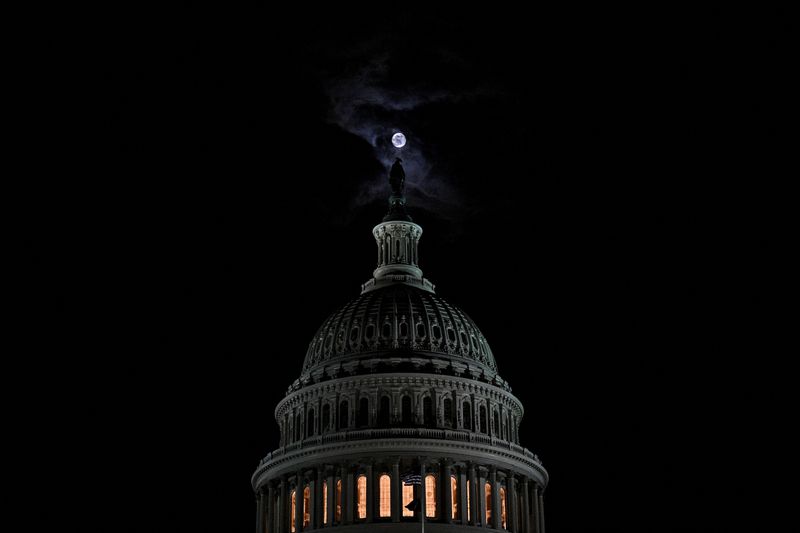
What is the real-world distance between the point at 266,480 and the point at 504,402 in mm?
19247

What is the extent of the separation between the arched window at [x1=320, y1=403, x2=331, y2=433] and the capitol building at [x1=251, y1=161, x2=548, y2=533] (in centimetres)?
10

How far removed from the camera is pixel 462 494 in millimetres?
99000

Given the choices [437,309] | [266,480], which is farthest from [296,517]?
[437,309]

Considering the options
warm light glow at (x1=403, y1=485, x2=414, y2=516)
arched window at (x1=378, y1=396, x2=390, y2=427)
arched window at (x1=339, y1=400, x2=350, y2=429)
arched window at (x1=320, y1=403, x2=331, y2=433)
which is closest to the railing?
arched window at (x1=320, y1=403, x2=331, y2=433)

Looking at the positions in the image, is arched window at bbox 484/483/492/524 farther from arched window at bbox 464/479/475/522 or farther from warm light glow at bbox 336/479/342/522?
warm light glow at bbox 336/479/342/522

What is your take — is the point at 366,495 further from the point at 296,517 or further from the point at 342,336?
the point at 342,336

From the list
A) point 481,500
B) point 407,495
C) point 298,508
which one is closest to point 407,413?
point 407,495

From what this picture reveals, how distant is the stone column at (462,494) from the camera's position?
98.2 metres

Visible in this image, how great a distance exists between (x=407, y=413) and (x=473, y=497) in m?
8.47

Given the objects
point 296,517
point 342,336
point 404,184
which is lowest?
point 296,517

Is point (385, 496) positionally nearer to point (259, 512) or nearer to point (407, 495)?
point (407, 495)

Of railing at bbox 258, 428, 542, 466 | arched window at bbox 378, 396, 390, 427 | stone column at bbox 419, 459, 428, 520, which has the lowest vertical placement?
stone column at bbox 419, 459, 428, 520

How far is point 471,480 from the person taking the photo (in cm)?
9988

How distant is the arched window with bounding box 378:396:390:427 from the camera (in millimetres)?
102188
